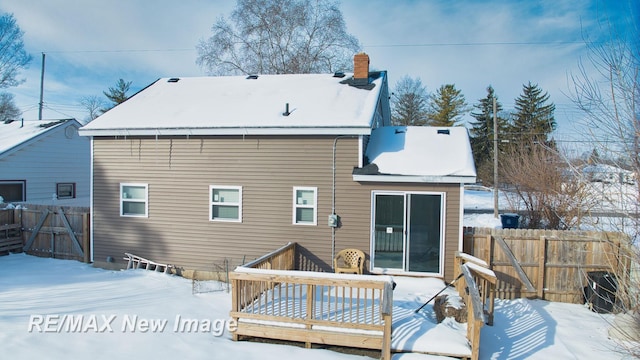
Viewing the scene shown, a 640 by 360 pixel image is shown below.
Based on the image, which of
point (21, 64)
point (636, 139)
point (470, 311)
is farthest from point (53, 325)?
point (21, 64)

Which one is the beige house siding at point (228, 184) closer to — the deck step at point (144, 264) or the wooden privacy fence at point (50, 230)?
the deck step at point (144, 264)

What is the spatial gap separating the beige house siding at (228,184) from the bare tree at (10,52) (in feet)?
80.6

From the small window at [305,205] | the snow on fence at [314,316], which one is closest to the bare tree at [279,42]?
the small window at [305,205]

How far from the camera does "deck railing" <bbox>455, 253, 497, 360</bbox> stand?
4891 millimetres

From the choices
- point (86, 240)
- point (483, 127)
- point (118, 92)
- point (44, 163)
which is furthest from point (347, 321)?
point (118, 92)

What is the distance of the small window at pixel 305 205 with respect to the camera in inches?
339

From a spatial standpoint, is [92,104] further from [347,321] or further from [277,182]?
[347,321]

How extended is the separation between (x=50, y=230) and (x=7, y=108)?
30443mm

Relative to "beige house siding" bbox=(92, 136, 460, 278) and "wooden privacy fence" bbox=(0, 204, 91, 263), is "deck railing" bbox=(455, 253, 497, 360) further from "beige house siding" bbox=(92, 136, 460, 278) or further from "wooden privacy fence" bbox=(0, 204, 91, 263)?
"wooden privacy fence" bbox=(0, 204, 91, 263)

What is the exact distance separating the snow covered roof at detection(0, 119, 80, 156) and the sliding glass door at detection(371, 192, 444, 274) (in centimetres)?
1331

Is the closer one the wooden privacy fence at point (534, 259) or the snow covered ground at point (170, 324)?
Result: the snow covered ground at point (170, 324)

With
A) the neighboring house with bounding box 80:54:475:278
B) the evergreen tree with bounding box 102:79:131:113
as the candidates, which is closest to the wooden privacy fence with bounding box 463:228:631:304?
the neighboring house with bounding box 80:54:475:278

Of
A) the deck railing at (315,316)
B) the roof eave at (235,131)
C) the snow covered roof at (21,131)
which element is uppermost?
the snow covered roof at (21,131)

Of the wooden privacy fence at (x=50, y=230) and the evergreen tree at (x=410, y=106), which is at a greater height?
the evergreen tree at (x=410, y=106)
